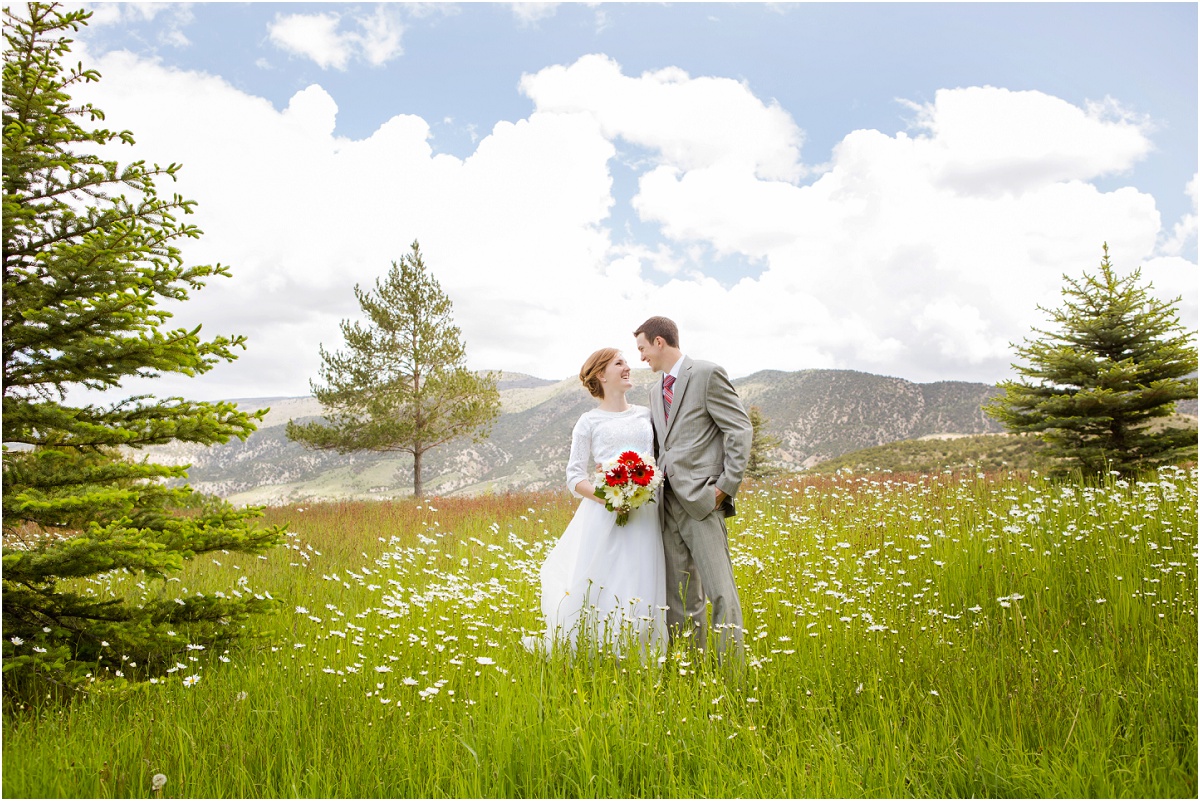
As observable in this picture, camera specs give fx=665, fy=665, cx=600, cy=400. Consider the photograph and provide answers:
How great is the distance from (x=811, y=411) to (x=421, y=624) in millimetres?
100774

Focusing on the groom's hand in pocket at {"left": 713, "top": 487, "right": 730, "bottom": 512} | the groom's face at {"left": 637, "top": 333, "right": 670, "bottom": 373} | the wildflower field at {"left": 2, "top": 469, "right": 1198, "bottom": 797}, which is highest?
the groom's face at {"left": 637, "top": 333, "right": 670, "bottom": 373}

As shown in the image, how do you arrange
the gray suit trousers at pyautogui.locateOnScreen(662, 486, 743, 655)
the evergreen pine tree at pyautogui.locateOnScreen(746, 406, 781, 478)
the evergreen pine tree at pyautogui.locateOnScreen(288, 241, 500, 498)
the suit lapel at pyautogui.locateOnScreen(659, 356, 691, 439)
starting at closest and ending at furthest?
the gray suit trousers at pyautogui.locateOnScreen(662, 486, 743, 655) → the suit lapel at pyautogui.locateOnScreen(659, 356, 691, 439) → the evergreen pine tree at pyautogui.locateOnScreen(288, 241, 500, 498) → the evergreen pine tree at pyautogui.locateOnScreen(746, 406, 781, 478)

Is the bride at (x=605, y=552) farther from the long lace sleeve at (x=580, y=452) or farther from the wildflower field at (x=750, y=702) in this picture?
the wildflower field at (x=750, y=702)

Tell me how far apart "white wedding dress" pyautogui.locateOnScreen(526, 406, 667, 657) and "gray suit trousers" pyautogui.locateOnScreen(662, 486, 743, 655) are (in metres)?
0.12

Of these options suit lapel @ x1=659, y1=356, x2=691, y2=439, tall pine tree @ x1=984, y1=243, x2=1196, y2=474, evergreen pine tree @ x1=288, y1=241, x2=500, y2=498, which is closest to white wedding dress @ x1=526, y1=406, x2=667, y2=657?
suit lapel @ x1=659, y1=356, x2=691, y2=439

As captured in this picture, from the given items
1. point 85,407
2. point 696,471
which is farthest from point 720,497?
point 85,407

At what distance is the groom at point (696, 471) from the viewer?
16.1ft

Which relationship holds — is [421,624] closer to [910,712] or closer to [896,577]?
[910,712]

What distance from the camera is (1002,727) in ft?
11.9

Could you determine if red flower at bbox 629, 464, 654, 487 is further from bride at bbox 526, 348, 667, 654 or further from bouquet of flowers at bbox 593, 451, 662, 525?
bride at bbox 526, 348, 667, 654

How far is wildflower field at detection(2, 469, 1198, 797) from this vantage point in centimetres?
334

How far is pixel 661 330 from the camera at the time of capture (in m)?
5.46

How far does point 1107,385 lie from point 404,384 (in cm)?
2192

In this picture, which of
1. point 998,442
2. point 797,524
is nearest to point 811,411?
point 998,442
